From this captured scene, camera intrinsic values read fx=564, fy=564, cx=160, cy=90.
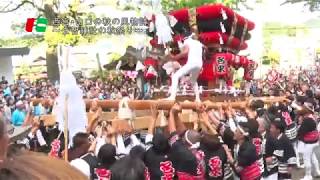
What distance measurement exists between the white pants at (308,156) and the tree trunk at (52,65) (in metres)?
16.5

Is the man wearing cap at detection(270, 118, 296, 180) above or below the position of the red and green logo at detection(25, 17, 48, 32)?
below

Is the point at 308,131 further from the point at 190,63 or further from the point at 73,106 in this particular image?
the point at 73,106

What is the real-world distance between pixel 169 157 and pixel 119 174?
3.70 feet

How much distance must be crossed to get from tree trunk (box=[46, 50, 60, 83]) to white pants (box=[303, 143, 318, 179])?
651 inches

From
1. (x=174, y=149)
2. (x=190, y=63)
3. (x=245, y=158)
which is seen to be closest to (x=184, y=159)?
(x=174, y=149)

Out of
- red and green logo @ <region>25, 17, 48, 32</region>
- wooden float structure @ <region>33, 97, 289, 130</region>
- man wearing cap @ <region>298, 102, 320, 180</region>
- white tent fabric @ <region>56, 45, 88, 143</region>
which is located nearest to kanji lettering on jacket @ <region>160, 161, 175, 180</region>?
white tent fabric @ <region>56, 45, 88, 143</region>

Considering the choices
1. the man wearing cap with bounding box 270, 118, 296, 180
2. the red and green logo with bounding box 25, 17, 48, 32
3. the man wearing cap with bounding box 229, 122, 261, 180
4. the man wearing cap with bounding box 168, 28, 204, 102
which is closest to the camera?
the man wearing cap with bounding box 229, 122, 261, 180

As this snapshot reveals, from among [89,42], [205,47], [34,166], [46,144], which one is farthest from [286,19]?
[34,166]

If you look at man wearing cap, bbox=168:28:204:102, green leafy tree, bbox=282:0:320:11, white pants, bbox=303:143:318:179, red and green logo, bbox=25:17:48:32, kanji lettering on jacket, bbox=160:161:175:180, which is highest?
green leafy tree, bbox=282:0:320:11

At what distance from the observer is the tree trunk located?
973 inches

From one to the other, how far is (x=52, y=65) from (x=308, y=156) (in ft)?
58.7

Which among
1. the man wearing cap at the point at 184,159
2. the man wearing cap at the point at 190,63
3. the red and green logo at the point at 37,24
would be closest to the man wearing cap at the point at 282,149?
the man wearing cap at the point at 190,63

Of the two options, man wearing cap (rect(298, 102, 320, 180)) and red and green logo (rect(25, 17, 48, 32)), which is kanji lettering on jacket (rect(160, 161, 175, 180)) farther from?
red and green logo (rect(25, 17, 48, 32))

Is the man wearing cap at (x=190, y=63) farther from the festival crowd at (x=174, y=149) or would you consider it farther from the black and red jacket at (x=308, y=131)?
the black and red jacket at (x=308, y=131)
